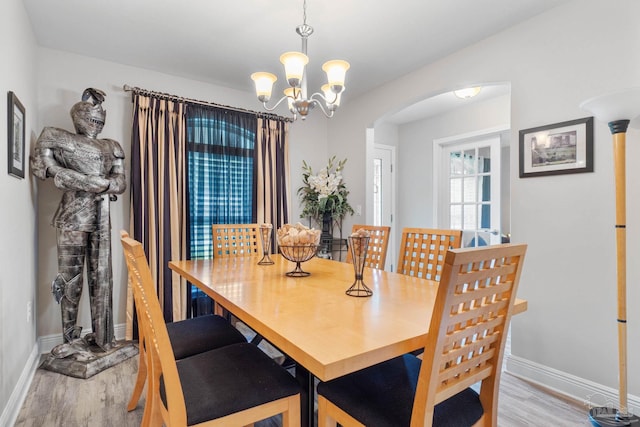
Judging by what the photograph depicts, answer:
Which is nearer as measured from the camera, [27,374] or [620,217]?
[620,217]

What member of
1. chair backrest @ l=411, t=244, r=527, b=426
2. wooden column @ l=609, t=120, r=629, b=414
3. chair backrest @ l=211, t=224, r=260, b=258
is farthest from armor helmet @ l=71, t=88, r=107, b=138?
wooden column @ l=609, t=120, r=629, b=414

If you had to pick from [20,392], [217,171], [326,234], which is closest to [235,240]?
[217,171]

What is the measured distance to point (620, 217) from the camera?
5.82ft

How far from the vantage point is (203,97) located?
11.9 feet

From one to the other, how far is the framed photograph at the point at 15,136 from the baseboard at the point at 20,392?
1.26 m

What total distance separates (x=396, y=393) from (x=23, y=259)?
2.50m

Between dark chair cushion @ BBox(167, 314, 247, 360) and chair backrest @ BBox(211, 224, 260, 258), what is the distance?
2.64ft

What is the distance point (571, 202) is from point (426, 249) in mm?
998

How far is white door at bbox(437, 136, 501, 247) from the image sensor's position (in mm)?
4090

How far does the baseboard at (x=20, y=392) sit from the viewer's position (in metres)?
1.81

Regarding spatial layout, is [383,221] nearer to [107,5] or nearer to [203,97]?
[203,97]

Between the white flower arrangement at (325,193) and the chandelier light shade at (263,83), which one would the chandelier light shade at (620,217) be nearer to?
the chandelier light shade at (263,83)

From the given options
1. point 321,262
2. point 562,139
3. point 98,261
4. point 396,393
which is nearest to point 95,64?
point 98,261

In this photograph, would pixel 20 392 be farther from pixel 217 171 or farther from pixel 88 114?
pixel 217 171
